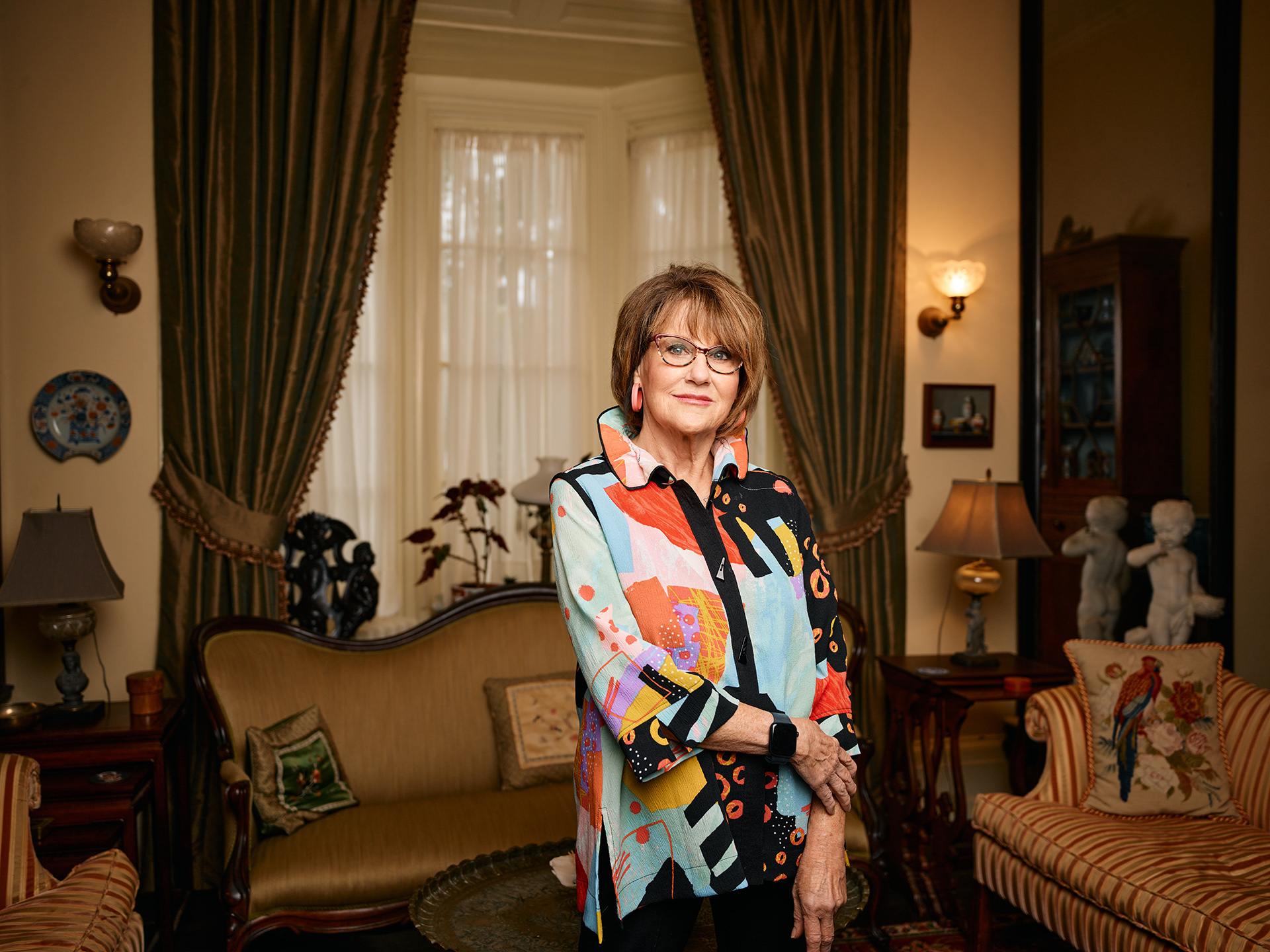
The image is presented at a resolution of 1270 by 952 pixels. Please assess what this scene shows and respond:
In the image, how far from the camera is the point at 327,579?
347 centimetres

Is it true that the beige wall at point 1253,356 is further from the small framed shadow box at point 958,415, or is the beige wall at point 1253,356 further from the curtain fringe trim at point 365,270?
the curtain fringe trim at point 365,270

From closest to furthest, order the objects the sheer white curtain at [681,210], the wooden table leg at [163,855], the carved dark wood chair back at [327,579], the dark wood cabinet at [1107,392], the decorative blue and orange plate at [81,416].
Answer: the wooden table leg at [163,855] < the decorative blue and orange plate at [81,416] < the carved dark wood chair back at [327,579] < the dark wood cabinet at [1107,392] < the sheer white curtain at [681,210]

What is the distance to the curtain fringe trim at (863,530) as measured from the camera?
12.0 feet

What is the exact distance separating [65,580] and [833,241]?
2.91 m

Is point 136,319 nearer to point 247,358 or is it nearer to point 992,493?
point 247,358

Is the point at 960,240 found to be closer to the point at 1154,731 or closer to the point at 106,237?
the point at 1154,731

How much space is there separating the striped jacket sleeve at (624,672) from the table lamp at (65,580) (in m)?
2.07

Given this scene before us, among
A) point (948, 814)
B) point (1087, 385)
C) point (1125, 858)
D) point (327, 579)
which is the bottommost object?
point (948, 814)

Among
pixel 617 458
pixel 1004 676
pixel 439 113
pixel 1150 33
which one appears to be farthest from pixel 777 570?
pixel 439 113

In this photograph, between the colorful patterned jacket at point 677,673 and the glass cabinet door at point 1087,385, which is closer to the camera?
the colorful patterned jacket at point 677,673

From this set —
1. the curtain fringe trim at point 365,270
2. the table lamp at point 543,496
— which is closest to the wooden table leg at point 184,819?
the curtain fringe trim at point 365,270

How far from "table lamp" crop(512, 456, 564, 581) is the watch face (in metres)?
2.40

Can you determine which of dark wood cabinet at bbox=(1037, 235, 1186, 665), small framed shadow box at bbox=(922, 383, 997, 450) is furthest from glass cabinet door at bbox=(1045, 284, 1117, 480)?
small framed shadow box at bbox=(922, 383, 997, 450)

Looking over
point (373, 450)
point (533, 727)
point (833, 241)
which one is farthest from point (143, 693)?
point (833, 241)
